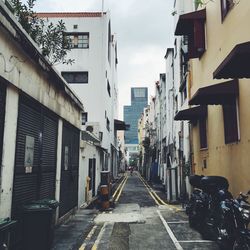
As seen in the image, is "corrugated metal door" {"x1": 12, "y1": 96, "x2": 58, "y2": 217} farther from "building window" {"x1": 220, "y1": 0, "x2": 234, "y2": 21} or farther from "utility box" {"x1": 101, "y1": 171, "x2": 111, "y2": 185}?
"utility box" {"x1": 101, "y1": 171, "x2": 111, "y2": 185}

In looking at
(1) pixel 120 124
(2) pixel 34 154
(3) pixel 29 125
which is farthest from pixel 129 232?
(1) pixel 120 124

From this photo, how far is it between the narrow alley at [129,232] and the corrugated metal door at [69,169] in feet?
2.10

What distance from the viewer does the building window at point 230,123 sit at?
8907mm

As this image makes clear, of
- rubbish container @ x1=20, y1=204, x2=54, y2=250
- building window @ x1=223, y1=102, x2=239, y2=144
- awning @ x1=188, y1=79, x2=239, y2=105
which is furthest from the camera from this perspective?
building window @ x1=223, y1=102, x2=239, y2=144

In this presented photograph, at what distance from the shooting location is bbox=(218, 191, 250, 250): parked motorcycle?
548 cm

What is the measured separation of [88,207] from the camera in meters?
15.0

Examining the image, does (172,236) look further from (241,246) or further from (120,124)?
(120,124)

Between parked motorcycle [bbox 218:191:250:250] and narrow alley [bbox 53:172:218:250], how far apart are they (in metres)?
1.26

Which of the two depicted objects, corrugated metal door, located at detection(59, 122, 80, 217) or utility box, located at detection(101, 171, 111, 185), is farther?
utility box, located at detection(101, 171, 111, 185)

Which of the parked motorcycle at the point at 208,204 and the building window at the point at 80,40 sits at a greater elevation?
the building window at the point at 80,40

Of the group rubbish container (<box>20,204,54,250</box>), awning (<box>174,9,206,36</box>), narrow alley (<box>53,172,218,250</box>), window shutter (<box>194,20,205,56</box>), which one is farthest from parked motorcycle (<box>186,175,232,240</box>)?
awning (<box>174,9,206,36</box>)

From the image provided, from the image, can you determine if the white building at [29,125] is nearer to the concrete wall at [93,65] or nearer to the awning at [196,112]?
the awning at [196,112]

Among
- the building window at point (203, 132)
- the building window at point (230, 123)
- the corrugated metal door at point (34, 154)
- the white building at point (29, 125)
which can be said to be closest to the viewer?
the white building at point (29, 125)

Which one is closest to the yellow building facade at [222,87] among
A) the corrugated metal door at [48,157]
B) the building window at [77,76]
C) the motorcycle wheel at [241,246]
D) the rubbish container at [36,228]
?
the motorcycle wheel at [241,246]
